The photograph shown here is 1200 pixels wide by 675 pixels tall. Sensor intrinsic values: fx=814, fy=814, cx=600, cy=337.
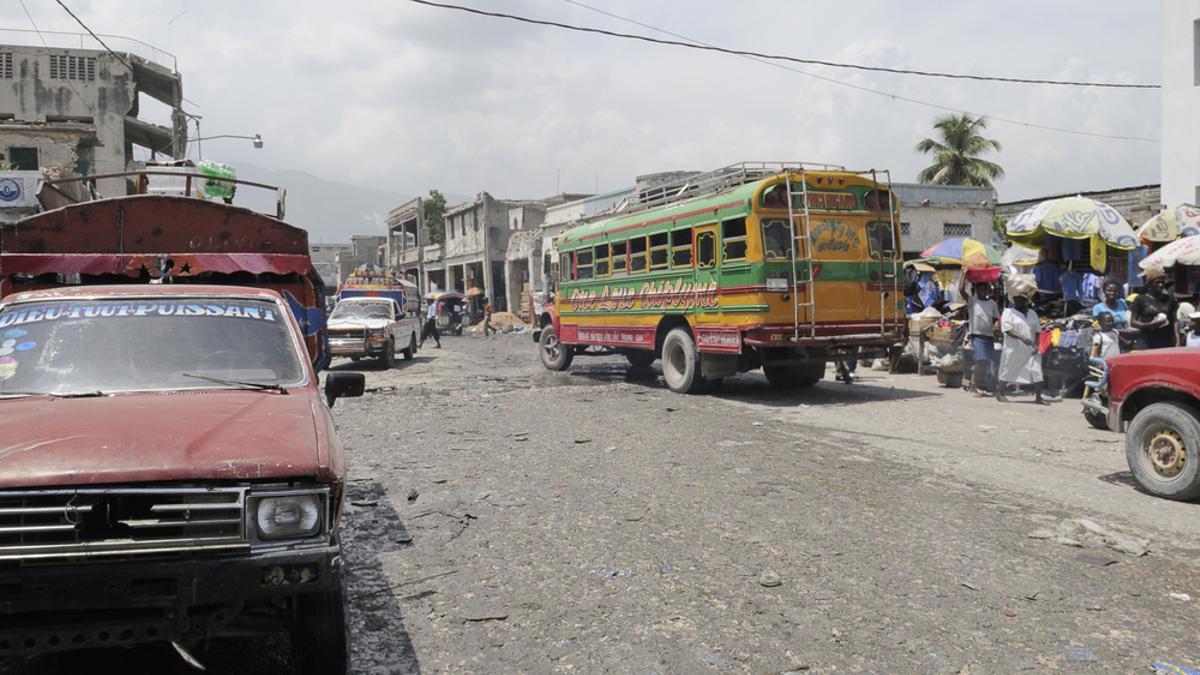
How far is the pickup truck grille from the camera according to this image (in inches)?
102

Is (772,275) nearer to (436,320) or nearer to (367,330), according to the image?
(367,330)

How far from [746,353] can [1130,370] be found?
233 inches

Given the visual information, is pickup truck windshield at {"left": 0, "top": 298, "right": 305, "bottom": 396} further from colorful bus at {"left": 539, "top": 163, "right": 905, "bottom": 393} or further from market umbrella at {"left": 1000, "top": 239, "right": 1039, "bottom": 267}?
market umbrella at {"left": 1000, "top": 239, "right": 1039, "bottom": 267}

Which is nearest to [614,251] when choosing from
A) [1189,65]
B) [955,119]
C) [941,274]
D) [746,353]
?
[746,353]

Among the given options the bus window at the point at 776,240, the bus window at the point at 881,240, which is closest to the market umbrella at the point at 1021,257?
the bus window at the point at 881,240

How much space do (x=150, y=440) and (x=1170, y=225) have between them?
15856 mm

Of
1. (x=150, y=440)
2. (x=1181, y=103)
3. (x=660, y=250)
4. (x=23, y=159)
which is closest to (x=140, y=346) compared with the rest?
(x=150, y=440)

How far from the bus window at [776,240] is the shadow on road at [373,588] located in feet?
21.5

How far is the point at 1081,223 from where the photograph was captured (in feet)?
44.3

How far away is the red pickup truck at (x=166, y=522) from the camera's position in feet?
8.46

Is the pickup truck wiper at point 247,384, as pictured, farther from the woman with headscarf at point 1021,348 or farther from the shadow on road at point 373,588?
the woman with headscarf at point 1021,348

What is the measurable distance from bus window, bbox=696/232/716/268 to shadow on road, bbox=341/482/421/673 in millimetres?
6828

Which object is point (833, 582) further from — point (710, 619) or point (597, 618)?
point (597, 618)

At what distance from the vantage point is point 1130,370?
20.5ft
